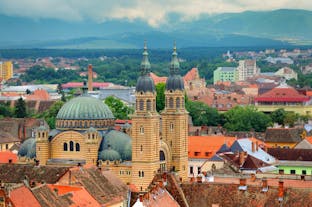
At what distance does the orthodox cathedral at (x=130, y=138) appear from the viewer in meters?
97.0

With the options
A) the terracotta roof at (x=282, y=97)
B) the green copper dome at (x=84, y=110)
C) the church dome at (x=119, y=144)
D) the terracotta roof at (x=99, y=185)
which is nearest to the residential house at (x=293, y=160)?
the church dome at (x=119, y=144)

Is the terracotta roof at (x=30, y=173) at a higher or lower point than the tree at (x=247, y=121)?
higher

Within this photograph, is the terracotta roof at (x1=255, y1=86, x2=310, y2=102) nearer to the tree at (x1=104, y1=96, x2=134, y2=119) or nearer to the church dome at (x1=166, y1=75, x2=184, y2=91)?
the tree at (x1=104, y1=96, x2=134, y2=119)

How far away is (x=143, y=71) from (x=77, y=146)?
9607 mm

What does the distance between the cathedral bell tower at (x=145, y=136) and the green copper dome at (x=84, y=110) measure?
5.92 metres

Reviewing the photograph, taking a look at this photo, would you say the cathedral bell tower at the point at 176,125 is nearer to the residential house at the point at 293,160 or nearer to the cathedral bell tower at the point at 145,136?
the cathedral bell tower at the point at 145,136

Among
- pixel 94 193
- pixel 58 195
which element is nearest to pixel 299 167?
pixel 94 193

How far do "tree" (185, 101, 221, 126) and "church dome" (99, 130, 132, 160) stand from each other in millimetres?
54727

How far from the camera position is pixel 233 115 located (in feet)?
506

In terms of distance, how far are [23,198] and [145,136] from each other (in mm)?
34837

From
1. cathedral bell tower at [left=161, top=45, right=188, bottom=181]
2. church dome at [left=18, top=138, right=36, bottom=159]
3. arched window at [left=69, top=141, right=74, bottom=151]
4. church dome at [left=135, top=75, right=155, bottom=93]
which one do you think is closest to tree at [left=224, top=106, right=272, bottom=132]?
cathedral bell tower at [left=161, top=45, right=188, bottom=181]

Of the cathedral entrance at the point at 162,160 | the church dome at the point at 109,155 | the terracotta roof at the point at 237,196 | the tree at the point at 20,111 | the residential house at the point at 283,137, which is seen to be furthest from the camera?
the tree at the point at 20,111

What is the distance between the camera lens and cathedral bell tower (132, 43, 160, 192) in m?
96.4

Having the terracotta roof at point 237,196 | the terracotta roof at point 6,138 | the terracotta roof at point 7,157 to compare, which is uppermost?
the terracotta roof at point 237,196
